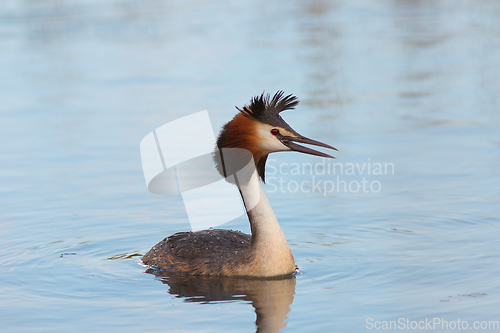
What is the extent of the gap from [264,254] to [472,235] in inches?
95.4

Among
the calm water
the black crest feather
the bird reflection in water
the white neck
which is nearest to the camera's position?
the bird reflection in water

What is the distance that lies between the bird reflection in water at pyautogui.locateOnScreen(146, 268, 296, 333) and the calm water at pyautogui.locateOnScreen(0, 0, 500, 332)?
3 centimetres

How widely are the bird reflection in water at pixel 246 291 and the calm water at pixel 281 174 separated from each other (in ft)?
0.09

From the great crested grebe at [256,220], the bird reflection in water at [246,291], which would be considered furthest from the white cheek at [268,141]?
the bird reflection in water at [246,291]

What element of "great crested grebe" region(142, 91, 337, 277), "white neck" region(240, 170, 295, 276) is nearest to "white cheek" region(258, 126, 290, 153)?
"great crested grebe" region(142, 91, 337, 277)

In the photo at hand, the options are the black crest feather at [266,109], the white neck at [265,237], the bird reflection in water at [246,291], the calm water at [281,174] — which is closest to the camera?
the bird reflection in water at [246,291]

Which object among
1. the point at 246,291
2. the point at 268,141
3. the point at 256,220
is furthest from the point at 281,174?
the point at 246,291

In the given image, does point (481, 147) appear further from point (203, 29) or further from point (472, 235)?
point (203, 29)

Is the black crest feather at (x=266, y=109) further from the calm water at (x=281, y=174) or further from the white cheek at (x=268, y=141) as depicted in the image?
the calm water at (x=281, y=174)

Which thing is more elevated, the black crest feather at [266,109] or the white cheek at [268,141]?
the black crest feather at [266,109]

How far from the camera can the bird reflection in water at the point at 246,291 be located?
6.79 metres

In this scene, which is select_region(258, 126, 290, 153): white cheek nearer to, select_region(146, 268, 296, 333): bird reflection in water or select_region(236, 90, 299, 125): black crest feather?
select_region(236, 90, 299, 125): black crest feather

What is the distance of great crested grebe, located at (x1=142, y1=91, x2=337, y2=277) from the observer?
7609 millimetres

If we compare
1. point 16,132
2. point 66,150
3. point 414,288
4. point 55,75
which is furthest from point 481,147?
point 55,75
